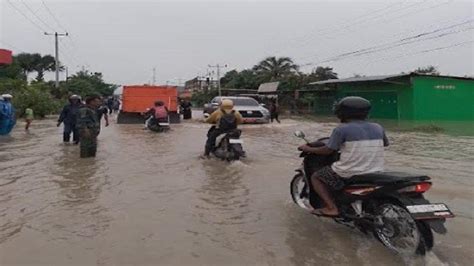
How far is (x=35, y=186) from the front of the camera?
8500 mm

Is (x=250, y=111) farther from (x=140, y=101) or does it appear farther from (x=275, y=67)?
(x=275, y=67)

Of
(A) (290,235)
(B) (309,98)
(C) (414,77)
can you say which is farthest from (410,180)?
(B) (309,98)

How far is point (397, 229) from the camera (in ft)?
16.8

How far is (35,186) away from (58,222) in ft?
8.38

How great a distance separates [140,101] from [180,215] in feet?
65.1

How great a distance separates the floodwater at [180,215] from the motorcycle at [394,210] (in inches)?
6.6

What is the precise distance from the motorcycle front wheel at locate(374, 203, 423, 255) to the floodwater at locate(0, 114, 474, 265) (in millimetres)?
117

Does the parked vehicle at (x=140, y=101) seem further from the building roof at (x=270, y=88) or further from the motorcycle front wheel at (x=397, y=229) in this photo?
the building roof at (x=270, y=88)

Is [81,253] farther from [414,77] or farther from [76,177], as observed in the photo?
[414,77]

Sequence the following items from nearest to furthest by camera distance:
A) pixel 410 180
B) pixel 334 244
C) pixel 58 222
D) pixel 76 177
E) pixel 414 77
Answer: pixel 410 180
pixel 334 244
pixel 58 222
pixel 76 177
pixel 414 77

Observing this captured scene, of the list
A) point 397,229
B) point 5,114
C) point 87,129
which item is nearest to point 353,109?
point 397,229

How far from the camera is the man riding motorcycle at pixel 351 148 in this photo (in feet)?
18.0

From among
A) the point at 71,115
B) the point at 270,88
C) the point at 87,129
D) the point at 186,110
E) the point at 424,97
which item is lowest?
the point at 87,129

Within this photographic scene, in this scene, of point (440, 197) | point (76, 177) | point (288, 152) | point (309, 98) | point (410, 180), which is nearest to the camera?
point (410, 180)
